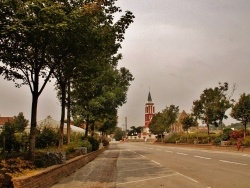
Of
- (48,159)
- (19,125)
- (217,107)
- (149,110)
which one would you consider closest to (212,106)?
(217,107)

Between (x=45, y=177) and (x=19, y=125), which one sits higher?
(x=19, y=125)

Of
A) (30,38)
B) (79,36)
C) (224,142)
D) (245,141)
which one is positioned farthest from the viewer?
(224,142)

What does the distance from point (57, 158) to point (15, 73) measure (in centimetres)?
388

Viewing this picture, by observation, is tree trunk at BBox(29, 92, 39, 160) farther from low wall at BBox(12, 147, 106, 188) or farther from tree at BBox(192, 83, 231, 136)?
tree at BBox(192, 83, 231, 136)

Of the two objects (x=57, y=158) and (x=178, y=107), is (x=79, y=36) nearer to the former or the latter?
(x=57, y=158)

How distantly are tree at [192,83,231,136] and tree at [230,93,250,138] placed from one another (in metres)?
6.49

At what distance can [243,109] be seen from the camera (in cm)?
4053

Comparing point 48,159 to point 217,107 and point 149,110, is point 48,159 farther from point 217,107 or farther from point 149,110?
point 149,110

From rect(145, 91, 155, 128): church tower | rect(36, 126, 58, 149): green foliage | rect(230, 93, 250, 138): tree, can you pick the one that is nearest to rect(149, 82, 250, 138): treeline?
rect(230, 93, 250, 138): tree

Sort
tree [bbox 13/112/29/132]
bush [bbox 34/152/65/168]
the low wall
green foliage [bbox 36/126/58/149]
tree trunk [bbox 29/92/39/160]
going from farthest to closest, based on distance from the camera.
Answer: tree [bbox 13/112/29/132]
green foliage [bbox 36/126/58/149]
tree trunk [bbox 29/92/39/160]
bush [bbox 34/152/65/168]
the low wall

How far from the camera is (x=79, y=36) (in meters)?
13.3

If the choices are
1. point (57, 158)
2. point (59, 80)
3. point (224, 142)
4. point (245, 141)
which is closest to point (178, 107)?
point (224, 142)

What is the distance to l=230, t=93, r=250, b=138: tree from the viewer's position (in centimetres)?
4041

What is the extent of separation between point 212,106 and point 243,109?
8558 millimetres
